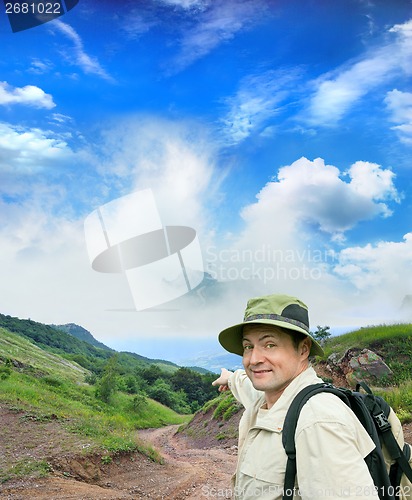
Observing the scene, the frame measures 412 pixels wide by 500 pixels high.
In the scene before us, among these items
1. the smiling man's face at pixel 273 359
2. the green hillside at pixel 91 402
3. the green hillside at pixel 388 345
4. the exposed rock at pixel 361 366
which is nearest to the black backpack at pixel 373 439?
the smiling man's face at pixel 273 359

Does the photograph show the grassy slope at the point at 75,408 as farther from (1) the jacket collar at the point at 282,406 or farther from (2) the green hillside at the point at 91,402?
(1) the jacket collar at the point at 282,406

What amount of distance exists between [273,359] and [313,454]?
27.6 inches

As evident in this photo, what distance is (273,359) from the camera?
8.59 ft

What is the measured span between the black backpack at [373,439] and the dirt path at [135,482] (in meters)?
7.91

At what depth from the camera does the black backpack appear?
2.11 meters

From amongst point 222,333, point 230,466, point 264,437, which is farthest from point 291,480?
point 230,466

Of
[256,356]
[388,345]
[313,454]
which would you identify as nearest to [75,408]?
[388,345]

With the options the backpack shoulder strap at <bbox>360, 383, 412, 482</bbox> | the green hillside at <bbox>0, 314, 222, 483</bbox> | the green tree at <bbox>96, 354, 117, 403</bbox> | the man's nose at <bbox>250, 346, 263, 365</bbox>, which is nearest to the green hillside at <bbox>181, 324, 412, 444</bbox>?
the green hillside at <bbox>0, 314, 222, 483</bbox>

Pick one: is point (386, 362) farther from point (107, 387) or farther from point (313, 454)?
point (107, 387)

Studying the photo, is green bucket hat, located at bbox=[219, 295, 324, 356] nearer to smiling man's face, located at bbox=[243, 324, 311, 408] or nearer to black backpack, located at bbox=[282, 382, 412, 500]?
smiling man's face, located at bbox=[243, 324, 311, 408]

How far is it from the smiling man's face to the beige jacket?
101mm

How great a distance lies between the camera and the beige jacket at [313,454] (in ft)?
6.30

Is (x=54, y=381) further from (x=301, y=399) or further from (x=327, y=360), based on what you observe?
(x=301, y=399)

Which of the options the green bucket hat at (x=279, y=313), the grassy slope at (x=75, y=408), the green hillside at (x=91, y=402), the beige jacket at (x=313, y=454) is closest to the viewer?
the beige jacket at (x=313, y=454)
